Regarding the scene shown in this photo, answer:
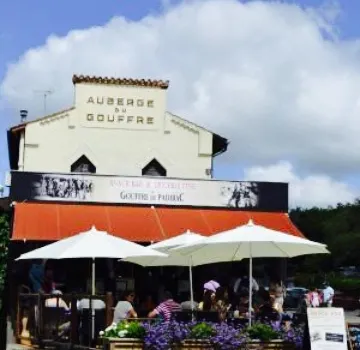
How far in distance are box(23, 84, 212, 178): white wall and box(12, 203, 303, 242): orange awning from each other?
4464 millimetres

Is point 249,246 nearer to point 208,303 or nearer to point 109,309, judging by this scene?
point 208,303

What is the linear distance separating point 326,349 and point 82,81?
2031 centimetres

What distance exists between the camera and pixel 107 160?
30281 millimetres

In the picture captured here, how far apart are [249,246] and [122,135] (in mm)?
15157

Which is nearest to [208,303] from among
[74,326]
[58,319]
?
[58,319]

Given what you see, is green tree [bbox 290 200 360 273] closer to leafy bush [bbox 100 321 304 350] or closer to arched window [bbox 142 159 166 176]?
arched window [bbox 142 159 166 176]

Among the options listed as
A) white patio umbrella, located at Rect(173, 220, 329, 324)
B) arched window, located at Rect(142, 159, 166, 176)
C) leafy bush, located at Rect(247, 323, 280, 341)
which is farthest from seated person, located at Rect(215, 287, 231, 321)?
arched window, located at Rect(142, 159, 166, 176)

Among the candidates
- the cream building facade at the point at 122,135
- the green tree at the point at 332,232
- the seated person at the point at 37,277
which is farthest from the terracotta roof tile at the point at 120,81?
the green tree at the point at 332,232

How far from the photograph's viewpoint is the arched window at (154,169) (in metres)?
30.5

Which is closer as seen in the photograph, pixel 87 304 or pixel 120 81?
pixel 87 304

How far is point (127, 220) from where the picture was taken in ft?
81.6

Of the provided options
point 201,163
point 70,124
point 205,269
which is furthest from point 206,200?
point 70,124

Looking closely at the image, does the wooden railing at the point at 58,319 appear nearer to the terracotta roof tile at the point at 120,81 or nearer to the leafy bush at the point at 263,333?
the leafy bush at the point at 263,333

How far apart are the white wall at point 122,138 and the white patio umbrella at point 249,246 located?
11281mm
